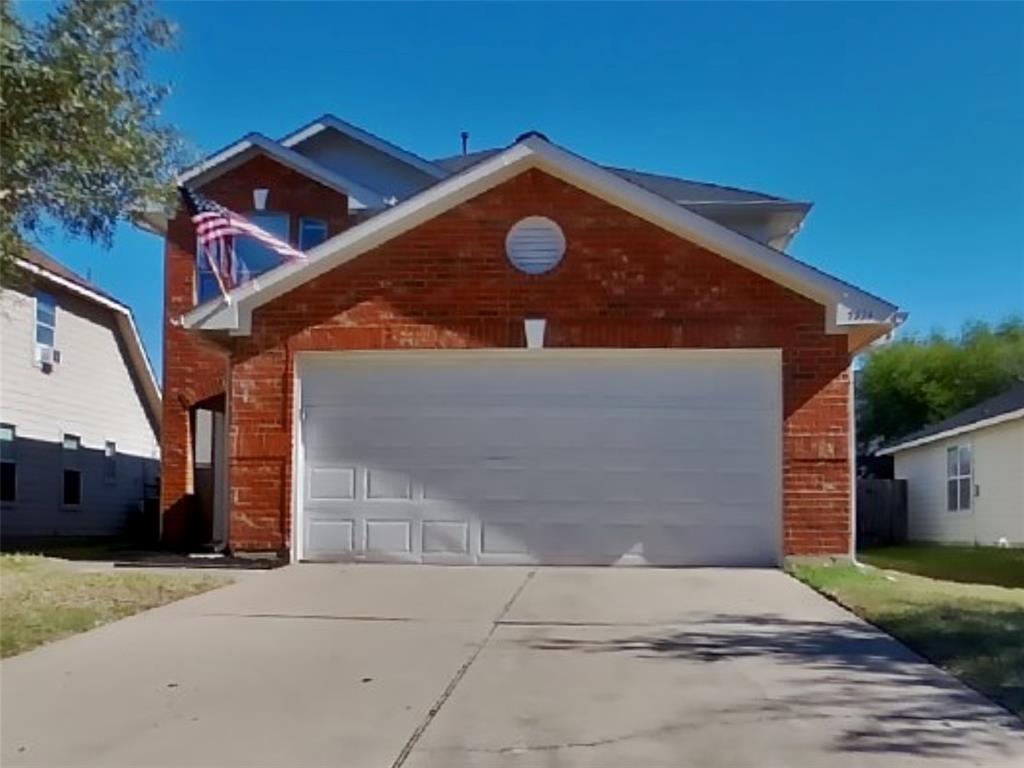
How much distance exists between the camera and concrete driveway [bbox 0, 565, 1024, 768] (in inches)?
226

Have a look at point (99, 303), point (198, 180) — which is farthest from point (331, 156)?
point (99, 303)

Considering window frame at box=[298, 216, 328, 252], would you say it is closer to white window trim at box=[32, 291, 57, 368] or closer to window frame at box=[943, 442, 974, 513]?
white window trim at box=[32, 291, 57, 368]

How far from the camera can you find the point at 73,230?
36.0 feet

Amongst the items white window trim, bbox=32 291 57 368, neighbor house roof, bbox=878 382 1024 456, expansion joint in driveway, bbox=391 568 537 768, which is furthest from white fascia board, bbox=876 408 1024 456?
white window trim, bbox=32 291 57 368

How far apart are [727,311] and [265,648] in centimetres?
705

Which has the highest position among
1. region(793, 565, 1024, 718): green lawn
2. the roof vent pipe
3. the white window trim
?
the white window trim

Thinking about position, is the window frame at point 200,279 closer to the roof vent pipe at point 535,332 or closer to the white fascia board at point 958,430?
the roof vent pipe at point 535,332

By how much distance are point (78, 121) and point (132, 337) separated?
17.1m

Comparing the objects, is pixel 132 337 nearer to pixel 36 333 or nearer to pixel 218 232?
pixel 36 333

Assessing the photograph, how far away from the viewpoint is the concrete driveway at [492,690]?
5.73 meters

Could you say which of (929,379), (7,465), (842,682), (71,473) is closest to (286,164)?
(7,465)

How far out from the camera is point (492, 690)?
6930 millimetres

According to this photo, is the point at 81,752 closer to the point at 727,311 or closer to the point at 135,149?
the point at 135,149

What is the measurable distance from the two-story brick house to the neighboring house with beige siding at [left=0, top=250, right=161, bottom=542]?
6.83 m
